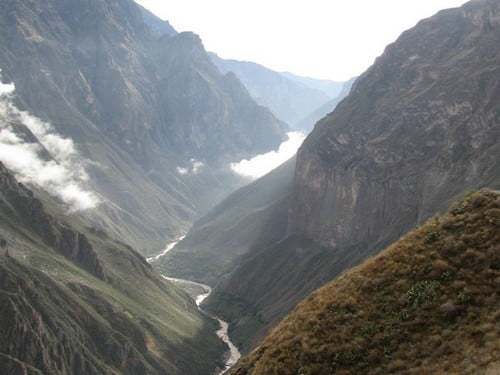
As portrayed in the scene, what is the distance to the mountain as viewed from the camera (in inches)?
1206

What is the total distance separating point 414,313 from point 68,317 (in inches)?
5382

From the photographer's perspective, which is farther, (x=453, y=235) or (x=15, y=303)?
(x=15, y=303)

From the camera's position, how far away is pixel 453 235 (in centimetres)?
3781

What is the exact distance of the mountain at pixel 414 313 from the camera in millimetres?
30625

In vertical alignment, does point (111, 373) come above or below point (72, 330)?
below

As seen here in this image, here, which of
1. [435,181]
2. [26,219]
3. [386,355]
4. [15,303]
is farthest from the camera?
[26,219]

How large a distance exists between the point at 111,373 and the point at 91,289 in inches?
1310

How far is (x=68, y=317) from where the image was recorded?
6107 inches

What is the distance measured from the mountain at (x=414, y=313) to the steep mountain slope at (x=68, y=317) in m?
109

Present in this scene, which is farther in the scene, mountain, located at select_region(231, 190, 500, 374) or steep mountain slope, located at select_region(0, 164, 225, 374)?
steep mountain slope, located at select_region(0, 164, 225, 374)

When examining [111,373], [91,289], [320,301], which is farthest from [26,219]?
[320,301]

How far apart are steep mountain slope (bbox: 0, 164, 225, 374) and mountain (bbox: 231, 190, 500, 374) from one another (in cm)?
10931

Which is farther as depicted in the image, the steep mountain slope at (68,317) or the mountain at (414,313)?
the steep mountain slope at (68,317)

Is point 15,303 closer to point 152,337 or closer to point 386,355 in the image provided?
point 152,337
